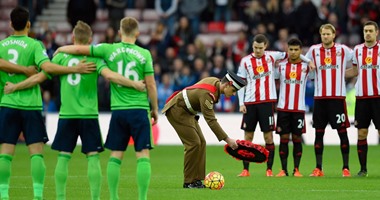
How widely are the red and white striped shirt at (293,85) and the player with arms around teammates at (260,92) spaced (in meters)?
0.16

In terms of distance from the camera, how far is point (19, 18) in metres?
12.7

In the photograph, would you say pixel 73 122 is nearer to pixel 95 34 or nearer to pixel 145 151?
pixel 145 151

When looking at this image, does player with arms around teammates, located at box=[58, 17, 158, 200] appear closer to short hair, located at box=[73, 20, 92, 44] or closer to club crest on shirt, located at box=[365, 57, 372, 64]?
short hair, located at box=[73, 20, 92, 44]

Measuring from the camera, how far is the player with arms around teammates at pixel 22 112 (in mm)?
12477

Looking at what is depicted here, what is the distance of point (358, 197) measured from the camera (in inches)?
525

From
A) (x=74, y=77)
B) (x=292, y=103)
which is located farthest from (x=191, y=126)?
(x=74, y=77)

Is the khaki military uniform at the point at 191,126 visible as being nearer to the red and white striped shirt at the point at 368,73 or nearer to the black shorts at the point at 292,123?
the black shorts at the point at 292,123

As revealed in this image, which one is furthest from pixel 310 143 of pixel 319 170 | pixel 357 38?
pixel 319 170

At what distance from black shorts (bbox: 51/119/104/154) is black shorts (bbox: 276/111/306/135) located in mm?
5778

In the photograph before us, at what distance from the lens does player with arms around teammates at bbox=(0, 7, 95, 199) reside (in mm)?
12477

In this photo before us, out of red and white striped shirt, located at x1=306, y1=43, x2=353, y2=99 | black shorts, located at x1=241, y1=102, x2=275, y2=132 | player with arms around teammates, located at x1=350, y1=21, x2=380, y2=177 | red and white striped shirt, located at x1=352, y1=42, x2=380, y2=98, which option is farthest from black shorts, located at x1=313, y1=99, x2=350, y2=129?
black shorts, located at x1=241, y1=102, x2=275, y2=132

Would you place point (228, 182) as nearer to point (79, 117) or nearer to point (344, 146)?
point (344, 146)

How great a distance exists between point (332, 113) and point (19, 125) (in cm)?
644

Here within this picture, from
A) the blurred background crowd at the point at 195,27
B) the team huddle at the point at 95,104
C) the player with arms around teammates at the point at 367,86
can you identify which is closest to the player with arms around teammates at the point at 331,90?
the player with arms around teammates at the point at 367,86
